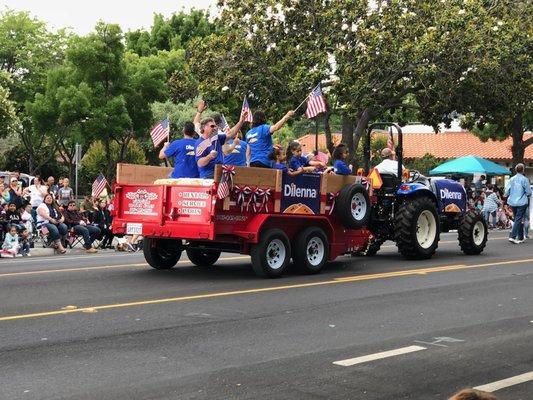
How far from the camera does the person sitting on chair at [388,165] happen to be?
15674 mm

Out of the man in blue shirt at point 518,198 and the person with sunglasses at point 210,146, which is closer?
the person with sunglasses at point 210,146

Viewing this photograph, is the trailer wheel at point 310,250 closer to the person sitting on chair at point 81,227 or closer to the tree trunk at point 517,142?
the person sitting on chair at point 81,227

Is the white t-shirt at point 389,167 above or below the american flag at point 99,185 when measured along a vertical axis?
above

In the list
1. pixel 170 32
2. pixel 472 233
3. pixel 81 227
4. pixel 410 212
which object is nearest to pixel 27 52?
pixel 170 32

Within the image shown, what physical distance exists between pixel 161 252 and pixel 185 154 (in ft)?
6.07

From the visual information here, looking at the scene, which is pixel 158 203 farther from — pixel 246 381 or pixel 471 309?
pixel 246 381

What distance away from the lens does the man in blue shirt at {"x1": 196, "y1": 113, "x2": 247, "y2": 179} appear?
12.4 meters

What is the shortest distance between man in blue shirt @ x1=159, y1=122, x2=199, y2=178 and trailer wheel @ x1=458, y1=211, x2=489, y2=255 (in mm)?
6365

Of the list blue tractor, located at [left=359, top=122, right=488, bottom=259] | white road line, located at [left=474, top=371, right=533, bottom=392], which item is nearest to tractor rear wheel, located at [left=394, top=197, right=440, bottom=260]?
blue tractor, located at [left=359, top=122, right=488, bottom=259]

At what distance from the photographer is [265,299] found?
10.7 m

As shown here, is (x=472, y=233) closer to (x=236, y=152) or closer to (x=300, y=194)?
(x=300, y=194)

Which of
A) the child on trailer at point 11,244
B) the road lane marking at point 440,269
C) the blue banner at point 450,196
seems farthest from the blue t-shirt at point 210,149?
the child on trailer at point 11,244

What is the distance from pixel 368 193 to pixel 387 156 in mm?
2078

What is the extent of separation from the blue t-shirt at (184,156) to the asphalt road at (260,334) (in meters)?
1.57
